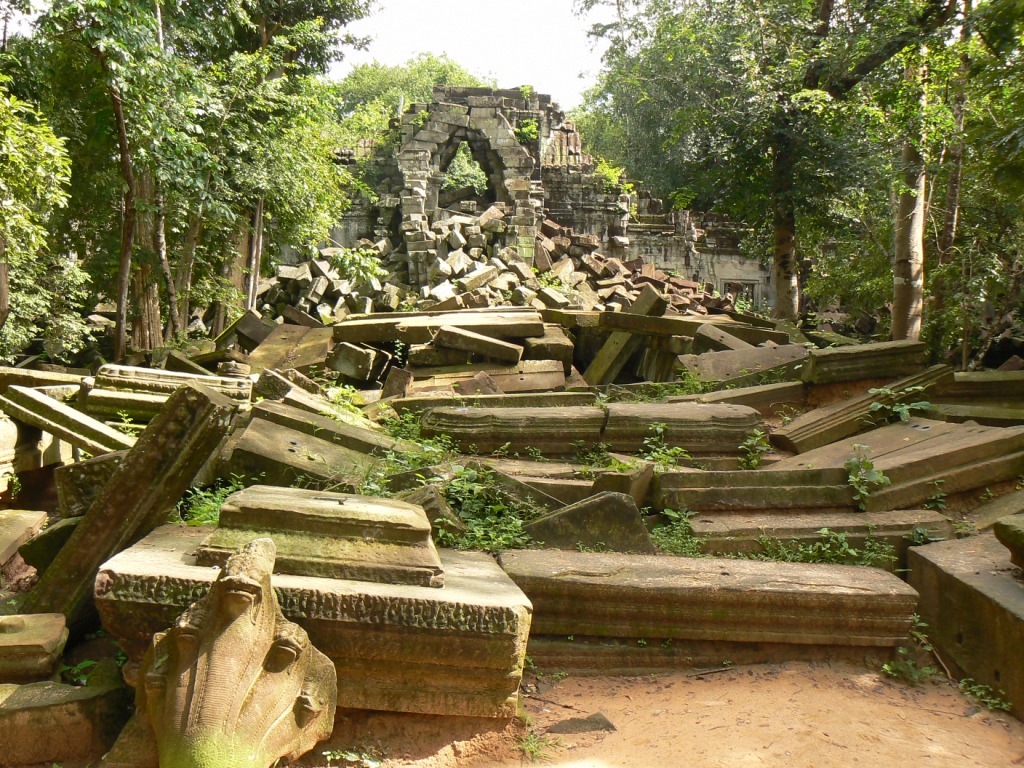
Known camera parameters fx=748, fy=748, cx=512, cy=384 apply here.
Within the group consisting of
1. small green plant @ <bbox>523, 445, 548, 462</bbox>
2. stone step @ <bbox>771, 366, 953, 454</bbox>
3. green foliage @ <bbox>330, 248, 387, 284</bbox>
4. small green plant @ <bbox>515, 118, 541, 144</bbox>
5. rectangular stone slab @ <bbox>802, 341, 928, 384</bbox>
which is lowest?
small green plant @ <bbox>523, 445, 548, 462</bbox>

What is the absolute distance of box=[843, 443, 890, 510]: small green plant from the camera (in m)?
4.08

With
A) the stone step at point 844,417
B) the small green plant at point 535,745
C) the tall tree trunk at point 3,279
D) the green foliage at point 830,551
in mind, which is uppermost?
the tall tree trunk at point 3,279

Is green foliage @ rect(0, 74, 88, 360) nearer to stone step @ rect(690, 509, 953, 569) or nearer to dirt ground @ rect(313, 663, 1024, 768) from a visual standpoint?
dirt ground @ rect(313, 663, 1024, 768)

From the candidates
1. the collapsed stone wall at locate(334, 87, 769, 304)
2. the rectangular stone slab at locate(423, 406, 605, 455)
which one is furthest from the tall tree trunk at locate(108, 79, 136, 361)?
the collapsed stone wall at locate(334, 87, 769, 304)

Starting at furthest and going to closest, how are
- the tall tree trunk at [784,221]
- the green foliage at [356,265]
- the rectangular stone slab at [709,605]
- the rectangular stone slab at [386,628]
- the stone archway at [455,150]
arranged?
1. the stone archway at [455,150]
2. the green foliage at [356,265]
3. the tall tree trunk at [784,221]
4. the rectangular stone slab at [709,605]
5. the rectangular stone slab at [386,628]

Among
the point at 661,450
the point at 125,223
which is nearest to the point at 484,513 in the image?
the point at 661,450

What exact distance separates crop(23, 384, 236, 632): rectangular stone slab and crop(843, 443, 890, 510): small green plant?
329 centimetres

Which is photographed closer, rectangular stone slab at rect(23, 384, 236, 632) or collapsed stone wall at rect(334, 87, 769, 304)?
rectangular stone slab at rect(23, 384, 236, 632)

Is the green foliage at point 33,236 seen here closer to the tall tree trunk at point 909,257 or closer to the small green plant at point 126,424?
the small green plant at point 126,424

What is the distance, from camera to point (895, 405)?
17.2 ft

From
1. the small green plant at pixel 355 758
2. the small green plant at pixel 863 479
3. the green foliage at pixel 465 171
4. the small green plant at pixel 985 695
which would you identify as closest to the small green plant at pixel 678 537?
the small green plant at pixel 863 479

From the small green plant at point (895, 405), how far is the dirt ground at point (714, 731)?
7.86ft

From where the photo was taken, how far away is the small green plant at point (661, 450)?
4.52 m

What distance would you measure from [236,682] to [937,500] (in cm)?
373
